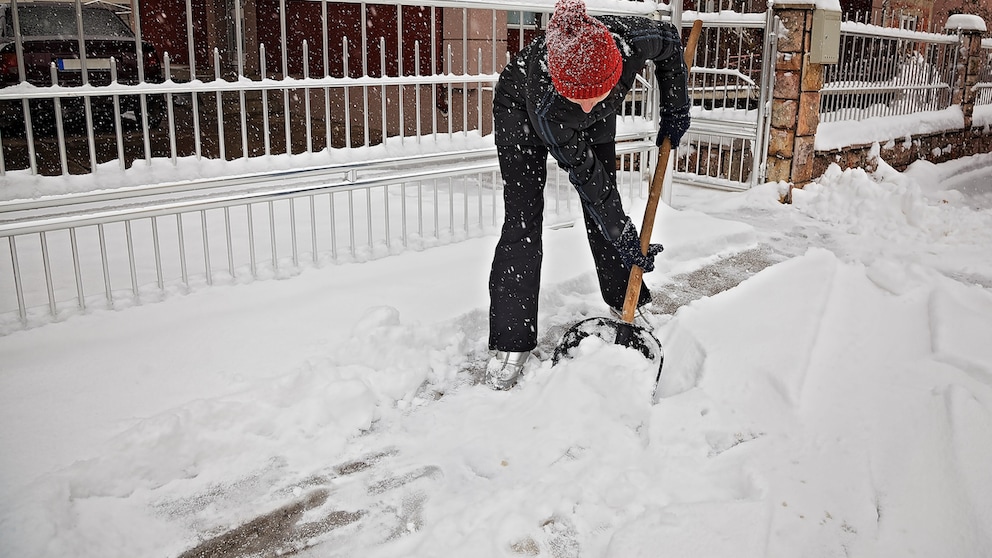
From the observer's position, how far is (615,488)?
2.37 m

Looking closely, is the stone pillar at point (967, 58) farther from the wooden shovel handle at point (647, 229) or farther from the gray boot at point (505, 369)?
the gray boot at point (505, 369)

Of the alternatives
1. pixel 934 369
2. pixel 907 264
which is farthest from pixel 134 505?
pixel 907 264

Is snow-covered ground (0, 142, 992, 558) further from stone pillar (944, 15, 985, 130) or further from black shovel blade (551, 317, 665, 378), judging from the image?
stone pillar (944, 15, 985, 130)

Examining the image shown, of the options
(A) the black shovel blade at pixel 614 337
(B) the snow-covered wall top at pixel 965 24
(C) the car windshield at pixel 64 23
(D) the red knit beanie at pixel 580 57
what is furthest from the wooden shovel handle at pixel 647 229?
(B) the snow-covered wall top at pixel 965 24

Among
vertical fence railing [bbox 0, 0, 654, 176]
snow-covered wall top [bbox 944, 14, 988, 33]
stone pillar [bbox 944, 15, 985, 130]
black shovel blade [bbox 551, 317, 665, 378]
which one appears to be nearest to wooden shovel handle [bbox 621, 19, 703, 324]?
black shovel blade [bbox 551, 317, 665, 378]

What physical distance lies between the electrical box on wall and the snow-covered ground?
10.2 ft

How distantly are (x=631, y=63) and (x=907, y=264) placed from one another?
282 cm

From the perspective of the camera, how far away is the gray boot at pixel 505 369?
3109 millimetres

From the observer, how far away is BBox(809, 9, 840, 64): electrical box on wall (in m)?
6.37

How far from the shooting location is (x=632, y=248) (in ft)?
10.1

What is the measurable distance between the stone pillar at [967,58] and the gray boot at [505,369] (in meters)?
8.89

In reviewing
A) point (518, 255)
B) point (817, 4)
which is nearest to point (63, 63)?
point (518, 255)

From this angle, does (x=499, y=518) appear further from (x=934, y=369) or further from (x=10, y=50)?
(x=10, y=50)

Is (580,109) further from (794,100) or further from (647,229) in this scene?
(794,100)
